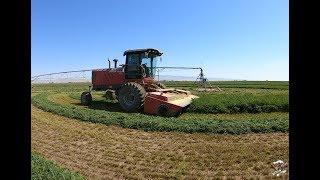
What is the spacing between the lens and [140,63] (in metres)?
20.2

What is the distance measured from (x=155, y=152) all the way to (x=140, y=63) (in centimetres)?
1059

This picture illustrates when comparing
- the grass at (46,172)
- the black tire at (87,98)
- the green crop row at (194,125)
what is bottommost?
the grass at (46,172)

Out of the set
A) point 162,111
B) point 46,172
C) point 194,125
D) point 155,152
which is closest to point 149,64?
point 162,111

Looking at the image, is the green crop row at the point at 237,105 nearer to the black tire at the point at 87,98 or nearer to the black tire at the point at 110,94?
the black tire at the point at 110,94

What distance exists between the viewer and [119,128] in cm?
1436

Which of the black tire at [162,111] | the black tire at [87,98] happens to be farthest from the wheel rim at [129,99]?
the black tire at [87,98]

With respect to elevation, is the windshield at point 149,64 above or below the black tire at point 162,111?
above

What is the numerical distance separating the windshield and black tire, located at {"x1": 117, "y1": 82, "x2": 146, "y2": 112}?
1.56 m

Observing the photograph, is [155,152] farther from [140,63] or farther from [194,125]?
[140,63]

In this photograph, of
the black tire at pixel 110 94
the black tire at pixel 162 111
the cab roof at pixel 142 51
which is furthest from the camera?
the black tire at pixel 110 94

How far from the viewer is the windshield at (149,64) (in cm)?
2025
